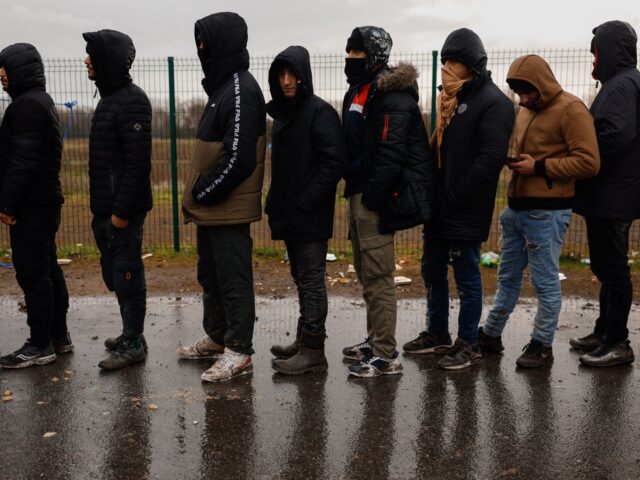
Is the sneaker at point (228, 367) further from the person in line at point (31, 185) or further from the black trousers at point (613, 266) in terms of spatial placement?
the black trousers at point (613, 266)

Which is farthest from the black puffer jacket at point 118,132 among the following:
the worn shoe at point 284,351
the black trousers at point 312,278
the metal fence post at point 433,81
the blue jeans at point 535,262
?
the metal fence post at point 433,81

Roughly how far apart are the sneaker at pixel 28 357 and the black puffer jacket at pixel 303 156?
179cm

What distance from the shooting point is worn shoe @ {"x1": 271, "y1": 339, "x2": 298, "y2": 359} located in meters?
5.04

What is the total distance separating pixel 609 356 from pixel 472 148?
1.71 meters

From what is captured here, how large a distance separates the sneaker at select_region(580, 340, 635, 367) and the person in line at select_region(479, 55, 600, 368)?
0.26 m

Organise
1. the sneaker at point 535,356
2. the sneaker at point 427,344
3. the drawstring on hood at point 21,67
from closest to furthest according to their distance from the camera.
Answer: the drawstring on hood at point 21,67, the sneaker at point 535,356, the sneaker at point 427,344

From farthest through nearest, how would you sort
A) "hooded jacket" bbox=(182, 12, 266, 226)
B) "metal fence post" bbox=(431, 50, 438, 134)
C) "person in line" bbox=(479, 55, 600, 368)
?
1. "metal fence post" bbox=(431, 50, 438, 134)
2. "person in line" bbox=(479, 55, 600, 368)
3. "hooded jacket" bbox=(182, 12, 266, 226)

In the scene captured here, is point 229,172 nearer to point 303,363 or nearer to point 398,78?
point 398,78

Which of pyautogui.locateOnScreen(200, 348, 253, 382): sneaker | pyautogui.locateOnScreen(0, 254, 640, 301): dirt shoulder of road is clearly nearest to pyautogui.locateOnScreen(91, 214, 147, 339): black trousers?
pyautogui.locateOnScreen(200, 348, 253, 382): sneaker

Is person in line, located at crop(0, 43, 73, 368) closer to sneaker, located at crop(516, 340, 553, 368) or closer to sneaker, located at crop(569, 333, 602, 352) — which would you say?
sneaker, located at crop(516, 340, 553, 368)

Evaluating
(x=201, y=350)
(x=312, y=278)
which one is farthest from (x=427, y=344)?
(x=201, y=350)

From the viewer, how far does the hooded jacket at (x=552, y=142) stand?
4391mm

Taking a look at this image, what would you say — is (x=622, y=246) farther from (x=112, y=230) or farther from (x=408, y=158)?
(x=112, y=230)

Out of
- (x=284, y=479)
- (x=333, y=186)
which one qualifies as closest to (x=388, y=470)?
(x=284, y=479)
